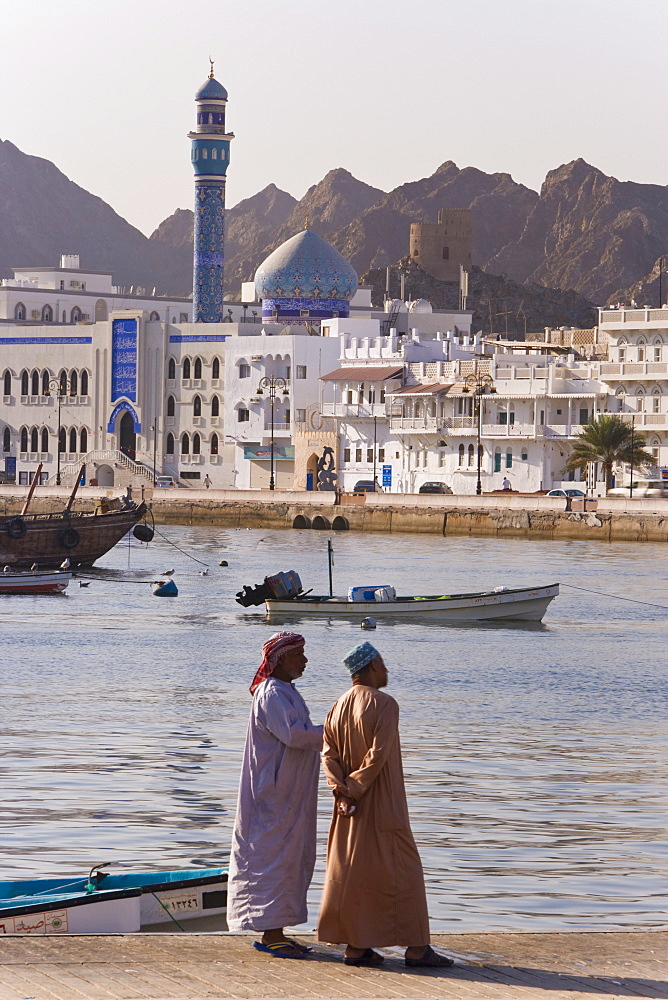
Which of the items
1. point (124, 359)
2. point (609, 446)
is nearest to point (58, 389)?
point (124, 359)

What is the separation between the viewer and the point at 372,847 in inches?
339

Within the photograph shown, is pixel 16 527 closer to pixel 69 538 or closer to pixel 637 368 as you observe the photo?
pixel 69 538

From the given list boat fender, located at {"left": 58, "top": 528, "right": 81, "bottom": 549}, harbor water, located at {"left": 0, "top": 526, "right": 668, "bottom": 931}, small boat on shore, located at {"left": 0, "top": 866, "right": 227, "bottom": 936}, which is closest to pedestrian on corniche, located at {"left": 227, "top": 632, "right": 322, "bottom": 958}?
small boat on shore, located at {"left": 0, "top": 866, "right": 227, "bottom": 936}

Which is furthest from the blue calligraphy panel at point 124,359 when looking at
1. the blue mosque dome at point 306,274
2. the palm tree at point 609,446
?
the palm tree at point 609,446

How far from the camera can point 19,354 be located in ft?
343

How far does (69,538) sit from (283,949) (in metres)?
45.7

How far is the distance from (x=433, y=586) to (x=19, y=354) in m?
62.5

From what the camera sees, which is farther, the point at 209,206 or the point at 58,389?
the point at 209,206

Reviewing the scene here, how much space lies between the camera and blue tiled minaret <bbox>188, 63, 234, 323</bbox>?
103625 mm

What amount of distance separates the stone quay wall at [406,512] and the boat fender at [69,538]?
22642mm

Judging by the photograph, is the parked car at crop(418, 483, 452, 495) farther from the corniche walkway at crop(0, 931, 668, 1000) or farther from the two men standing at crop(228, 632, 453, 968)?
the two men standing at crop(228, 632, 453, 968)

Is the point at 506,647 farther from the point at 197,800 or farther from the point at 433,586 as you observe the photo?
the point at 197,800

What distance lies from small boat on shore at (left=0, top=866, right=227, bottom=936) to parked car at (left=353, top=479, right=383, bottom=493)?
243ft

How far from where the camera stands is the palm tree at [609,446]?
242ft
